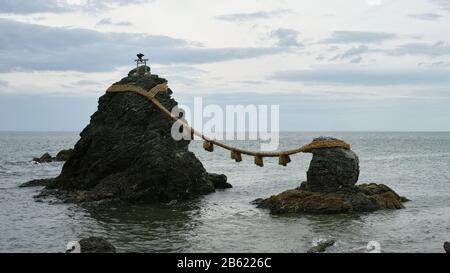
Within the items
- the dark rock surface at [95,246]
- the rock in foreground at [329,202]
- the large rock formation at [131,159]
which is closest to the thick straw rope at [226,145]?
the large rock formation at [131,159]

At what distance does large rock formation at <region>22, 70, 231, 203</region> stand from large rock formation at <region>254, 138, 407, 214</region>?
19.5 ft

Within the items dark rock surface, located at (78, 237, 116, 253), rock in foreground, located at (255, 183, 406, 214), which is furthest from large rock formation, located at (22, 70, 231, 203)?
dark rock surface, located at (78, 237, 116, 253)

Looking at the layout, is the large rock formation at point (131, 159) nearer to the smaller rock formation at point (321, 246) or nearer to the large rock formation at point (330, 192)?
the large rock formation at point (330, 192)

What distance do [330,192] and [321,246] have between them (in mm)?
7949

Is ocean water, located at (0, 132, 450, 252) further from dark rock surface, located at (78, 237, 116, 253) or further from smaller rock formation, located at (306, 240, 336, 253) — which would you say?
dark rock surface, located at (78, 237, 116, 253)

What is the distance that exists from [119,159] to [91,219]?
19.6 feet

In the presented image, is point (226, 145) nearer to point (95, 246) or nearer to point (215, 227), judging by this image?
point (215, 227)

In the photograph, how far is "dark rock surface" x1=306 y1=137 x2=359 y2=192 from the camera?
24.8 metres

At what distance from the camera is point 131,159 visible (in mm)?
28766

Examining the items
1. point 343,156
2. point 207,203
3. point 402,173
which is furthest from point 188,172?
point 402,173

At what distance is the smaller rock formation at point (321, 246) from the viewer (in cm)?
1702

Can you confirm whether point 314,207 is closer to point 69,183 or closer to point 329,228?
point 329,228


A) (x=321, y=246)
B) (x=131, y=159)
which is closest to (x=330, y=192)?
(x=321, y=246)

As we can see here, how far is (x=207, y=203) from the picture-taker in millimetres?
28203
